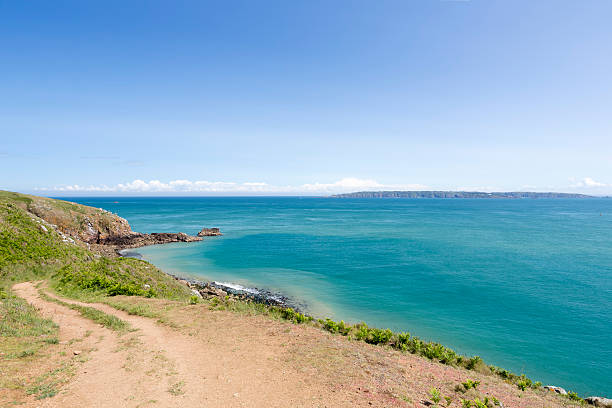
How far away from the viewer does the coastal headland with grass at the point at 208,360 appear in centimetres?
1041

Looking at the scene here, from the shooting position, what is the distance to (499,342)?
24844mm

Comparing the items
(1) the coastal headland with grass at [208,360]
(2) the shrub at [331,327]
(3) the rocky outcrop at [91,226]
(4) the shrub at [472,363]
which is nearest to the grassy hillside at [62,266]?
(1) the coastal headland with grass at [208,360]

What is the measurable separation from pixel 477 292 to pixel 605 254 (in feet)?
130

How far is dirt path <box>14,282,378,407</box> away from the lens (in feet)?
33.0

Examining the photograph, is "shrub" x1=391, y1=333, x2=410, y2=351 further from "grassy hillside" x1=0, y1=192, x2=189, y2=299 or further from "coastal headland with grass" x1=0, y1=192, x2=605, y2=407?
"grassy hillside" x1=0, y1=192, x2=189, y2=299

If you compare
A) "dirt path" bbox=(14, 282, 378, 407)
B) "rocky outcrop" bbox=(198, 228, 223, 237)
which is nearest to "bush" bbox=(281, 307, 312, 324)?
"dirt path" bbox=(14, 282, 378, 407)

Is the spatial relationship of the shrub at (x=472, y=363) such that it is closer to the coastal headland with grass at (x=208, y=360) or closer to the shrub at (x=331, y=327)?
the coastal headland with grass at (x=208, y=360)

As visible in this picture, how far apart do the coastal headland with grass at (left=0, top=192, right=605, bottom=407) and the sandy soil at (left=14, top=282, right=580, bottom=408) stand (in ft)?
0.17

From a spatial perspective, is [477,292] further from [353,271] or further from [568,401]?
[568,401]

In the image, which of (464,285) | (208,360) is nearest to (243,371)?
(208,360)

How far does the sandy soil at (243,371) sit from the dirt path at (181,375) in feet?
0.12

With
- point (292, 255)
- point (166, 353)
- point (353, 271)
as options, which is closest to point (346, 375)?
point (166, 353)

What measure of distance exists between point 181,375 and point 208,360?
4.60ft

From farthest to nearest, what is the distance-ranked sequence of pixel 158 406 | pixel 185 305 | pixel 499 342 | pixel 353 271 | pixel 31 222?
pixel 353 271
pixel 31 222
pixel 499 342
pixel 185 305
pixel 158 406
